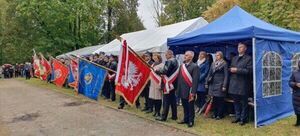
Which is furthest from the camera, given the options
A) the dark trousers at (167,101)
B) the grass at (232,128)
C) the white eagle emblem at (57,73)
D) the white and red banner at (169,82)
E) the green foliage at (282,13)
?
the white eagle emblem at (57,73)

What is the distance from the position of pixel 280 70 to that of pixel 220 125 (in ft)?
7.70

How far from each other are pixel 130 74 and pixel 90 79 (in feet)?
16.2

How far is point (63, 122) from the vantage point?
34.3 ft

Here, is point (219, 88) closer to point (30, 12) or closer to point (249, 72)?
point (249, 72)

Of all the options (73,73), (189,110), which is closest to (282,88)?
(189,110)

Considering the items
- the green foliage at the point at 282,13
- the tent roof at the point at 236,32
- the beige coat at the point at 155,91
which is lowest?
the beige coat at the point at 155,91

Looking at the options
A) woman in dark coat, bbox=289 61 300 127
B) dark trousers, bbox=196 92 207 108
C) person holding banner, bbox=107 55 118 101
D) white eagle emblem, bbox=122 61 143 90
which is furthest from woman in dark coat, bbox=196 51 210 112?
person holding banner, bbox=107 55 118 101

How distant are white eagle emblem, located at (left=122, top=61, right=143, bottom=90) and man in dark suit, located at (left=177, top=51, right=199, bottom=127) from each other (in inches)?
81.8

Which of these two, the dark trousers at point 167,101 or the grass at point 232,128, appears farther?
the dark trousers at point 167,101

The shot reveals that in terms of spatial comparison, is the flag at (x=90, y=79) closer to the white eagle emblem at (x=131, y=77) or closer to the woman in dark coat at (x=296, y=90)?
the white eagle emblem at (x=131, y=77)

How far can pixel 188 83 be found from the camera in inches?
363

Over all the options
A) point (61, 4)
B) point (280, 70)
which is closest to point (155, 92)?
point (280, 70)

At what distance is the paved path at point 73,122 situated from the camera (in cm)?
Result: 896

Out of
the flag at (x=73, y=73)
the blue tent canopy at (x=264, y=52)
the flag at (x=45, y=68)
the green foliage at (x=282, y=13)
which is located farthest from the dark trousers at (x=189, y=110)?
the flag at (x=45, y=68)
